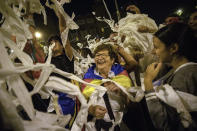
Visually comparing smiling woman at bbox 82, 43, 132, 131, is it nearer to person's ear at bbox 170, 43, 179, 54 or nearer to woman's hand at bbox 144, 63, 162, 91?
woman's hand at bbox 144, 63, 162, 91

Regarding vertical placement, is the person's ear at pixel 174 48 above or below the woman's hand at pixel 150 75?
above

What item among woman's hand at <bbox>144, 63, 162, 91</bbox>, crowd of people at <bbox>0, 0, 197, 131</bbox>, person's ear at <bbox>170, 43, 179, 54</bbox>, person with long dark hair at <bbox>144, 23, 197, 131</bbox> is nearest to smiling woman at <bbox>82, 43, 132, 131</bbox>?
crowd of people at <bbox>0, 0, 197, 131</bbox>

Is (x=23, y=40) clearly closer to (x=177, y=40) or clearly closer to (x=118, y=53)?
(x=177, y=40)

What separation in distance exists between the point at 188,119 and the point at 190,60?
0.55m

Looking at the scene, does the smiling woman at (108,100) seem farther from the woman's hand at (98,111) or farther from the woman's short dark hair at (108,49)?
the woman's short dark hair at (108,49)

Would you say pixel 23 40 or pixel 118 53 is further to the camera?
pixel 118 53

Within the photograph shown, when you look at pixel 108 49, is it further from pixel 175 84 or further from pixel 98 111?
pixel 175 84

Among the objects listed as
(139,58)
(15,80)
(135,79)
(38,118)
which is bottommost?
(135,79)

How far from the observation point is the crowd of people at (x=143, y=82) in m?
0.95

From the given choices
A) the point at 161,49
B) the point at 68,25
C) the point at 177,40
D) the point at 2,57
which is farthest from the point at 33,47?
the point at 177,40

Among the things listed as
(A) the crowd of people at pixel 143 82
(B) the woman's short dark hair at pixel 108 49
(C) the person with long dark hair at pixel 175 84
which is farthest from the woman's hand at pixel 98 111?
(B) the woman's short dark hair at pixel 108 49

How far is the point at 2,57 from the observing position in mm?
419

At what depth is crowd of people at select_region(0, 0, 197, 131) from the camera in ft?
3.11

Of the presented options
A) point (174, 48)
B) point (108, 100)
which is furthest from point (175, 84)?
point (108, 100)
